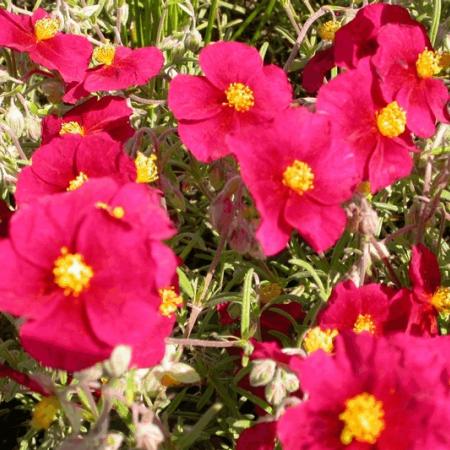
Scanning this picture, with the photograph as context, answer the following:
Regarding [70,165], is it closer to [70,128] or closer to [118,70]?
[70,128]

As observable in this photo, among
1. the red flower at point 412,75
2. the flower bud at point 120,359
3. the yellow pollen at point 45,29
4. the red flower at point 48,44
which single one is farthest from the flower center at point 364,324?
the yellow pollen at point 45,29

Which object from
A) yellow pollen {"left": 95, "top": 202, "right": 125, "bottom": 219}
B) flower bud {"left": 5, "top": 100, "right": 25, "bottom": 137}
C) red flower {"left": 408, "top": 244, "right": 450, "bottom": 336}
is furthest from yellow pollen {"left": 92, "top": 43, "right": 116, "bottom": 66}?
red flower {"left": 408, "top": 244, "right": 450, "bottom": 336}

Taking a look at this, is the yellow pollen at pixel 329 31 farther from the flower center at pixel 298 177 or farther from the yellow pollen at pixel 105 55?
the flower center at pixel 298 177

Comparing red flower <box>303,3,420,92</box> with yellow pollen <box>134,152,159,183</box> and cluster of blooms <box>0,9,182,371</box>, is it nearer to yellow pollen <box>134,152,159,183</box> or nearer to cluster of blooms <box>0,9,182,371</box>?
yellow pollen <box>134,152,159,183</box>

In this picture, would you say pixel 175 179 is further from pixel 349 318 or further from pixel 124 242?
pixel 124 242

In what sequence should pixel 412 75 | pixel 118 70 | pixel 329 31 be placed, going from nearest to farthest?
pixel 412 75 < pixel 118 70 < pixel 329 31

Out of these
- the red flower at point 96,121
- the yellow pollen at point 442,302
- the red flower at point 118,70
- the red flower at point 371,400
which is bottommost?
the yellow pollen at point 442,302

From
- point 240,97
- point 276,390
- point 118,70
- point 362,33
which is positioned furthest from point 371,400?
point 118,70
